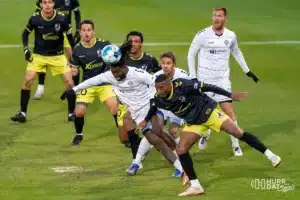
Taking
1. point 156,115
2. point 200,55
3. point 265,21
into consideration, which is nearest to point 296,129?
point 200,55

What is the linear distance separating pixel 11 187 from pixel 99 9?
17.3 meters

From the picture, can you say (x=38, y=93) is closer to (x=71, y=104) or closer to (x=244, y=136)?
(x=71, y=104)

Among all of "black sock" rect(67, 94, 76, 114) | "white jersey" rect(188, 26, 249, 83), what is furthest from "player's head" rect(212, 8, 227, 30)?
"black sock" rect(67, 94, 76, 114)

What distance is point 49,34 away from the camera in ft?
63.9

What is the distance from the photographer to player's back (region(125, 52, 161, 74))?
1622cm

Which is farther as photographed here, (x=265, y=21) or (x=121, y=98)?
(x=265, y=21)

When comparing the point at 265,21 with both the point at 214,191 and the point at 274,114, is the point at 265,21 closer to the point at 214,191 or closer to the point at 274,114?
the point at 274,114

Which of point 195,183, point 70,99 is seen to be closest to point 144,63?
point 195,183

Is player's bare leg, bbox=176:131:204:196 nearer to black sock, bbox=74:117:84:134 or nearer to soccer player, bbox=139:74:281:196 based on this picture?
soccer player, bbox=139:74:281:196

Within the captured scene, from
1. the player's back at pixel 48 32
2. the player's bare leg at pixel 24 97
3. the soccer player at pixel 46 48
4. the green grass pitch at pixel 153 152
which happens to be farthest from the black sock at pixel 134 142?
the player's back at pixel 48 32

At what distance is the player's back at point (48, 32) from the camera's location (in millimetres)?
19328

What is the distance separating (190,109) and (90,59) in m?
4.02

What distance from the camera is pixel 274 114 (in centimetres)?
2053

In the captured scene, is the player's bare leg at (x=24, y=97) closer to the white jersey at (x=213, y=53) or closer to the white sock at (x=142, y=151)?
the white jersey at (x=213, y=53)
